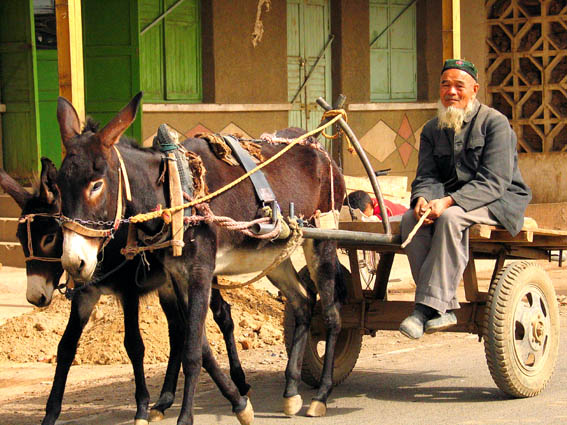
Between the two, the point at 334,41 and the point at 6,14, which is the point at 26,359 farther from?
the point at 334,41

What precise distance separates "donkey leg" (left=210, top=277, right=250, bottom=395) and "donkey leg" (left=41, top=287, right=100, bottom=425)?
1005 mm

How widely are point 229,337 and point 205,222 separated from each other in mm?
1259

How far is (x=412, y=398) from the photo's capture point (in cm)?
632

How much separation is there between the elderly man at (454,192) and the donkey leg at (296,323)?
33.4 inches

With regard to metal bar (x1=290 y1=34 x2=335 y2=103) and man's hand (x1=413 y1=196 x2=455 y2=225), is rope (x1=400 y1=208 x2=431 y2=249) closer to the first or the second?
man's hand (x1=413 y1=196 x2=455 y2=225)

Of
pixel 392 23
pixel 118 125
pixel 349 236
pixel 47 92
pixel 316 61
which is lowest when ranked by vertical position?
pixel 349 236

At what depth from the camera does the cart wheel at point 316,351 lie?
6.64 meters

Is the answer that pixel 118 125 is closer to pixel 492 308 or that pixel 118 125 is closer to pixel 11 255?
pixel 492 308

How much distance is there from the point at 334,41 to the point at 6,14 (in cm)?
466

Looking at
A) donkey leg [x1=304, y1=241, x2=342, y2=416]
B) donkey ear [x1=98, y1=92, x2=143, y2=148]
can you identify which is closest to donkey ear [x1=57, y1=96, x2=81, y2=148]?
donkey ear [x1=98, y1=92, x2=143, y2=148]

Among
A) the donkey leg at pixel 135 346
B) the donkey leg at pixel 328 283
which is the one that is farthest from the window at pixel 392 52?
the donkey leg at pixel 135 346

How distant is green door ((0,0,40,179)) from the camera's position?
12289 millimetres

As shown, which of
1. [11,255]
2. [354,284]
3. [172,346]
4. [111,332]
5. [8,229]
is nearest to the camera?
[172,346]

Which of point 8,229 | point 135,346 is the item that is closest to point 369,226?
point 135,346
